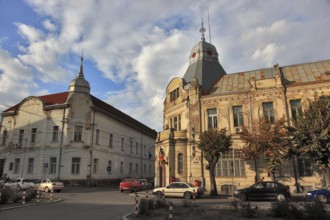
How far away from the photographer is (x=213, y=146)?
2520 cm

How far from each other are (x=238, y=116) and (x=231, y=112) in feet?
2.75

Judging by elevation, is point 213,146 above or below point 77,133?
below

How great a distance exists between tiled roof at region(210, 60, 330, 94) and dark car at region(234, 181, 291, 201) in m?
12.3

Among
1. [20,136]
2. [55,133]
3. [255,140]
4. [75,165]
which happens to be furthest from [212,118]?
[20,136]

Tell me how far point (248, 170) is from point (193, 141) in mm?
6268

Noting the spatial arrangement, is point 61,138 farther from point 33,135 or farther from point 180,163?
point 180,163

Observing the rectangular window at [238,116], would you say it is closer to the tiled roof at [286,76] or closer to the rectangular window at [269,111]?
the tiled roof at [286,76]

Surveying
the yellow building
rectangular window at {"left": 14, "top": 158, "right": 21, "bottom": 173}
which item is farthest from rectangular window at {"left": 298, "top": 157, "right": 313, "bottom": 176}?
rectangular window at {"left": 14, "top": 158, "right": 21, "bottom": 173}

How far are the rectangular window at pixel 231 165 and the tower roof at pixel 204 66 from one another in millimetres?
8285

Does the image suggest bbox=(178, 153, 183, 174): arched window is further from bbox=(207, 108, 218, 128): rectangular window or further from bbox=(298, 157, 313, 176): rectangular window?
bbox=(298, 157, 313, 176): rectangular window

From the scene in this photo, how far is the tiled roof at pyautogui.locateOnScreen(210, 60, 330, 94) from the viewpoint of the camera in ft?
92.6

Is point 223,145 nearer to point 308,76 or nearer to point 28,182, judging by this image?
point 308,76

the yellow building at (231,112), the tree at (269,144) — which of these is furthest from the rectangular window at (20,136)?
the tree at (269,144)

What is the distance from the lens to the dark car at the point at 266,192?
1972cm
